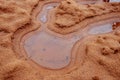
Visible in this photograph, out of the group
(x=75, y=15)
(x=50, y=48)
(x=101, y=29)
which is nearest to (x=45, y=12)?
(x=75, y=15)

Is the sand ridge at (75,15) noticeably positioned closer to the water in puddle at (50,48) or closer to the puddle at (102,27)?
the puddle at (102,27)

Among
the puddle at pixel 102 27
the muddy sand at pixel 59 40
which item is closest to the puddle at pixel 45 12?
the muddy sand at pixel 59 40

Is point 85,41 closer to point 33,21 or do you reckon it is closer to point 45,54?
point 45,54

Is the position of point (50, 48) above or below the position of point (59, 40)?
below

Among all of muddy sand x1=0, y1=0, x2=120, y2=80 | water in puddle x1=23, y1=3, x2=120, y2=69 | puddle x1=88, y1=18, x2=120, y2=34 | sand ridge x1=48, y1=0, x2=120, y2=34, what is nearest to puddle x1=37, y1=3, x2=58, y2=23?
muddy sand x1=0, y1=0, x2=120, y2=80

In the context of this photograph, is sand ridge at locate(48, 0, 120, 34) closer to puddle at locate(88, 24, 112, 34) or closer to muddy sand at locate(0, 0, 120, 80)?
muddy sand at locate(0, 0, 120, 80)

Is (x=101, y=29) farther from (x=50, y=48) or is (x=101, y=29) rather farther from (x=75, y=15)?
(x=50, y=48)

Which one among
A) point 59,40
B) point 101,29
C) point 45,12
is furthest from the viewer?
point 45,12
